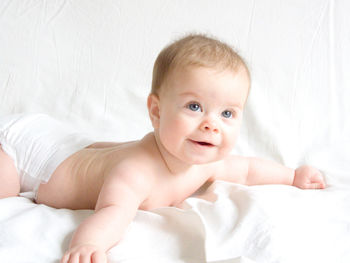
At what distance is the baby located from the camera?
0.98 m

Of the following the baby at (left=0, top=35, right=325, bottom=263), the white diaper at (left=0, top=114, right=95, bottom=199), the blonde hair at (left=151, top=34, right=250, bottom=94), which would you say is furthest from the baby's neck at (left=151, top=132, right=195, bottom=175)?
the white diaper at (left=0, top=114, right=95, bottom=199)

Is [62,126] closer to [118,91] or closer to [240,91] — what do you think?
[118,91]

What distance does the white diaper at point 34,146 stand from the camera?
118 centimetres

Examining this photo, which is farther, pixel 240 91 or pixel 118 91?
pixel 118 91

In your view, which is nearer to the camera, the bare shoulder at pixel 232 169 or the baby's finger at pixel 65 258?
the baby's finger at pixel 65 258

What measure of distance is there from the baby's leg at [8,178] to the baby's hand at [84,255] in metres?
0.39

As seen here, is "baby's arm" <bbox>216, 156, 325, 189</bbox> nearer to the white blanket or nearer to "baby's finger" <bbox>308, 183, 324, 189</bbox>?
"baby's finger" <bbox>308, 183, 324, 189</bbox>

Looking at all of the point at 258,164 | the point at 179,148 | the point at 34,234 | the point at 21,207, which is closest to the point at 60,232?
the point at 34,234

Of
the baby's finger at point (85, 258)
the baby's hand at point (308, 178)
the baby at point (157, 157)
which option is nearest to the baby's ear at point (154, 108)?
the baby at point (157, 157)

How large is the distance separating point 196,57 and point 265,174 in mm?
448

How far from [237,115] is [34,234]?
49 centimetres

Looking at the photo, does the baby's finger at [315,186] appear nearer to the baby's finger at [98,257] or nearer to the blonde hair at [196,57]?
the blonde hair at [196,57]

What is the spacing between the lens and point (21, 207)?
1073mm

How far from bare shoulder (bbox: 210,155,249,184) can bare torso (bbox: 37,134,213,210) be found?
7 cm
